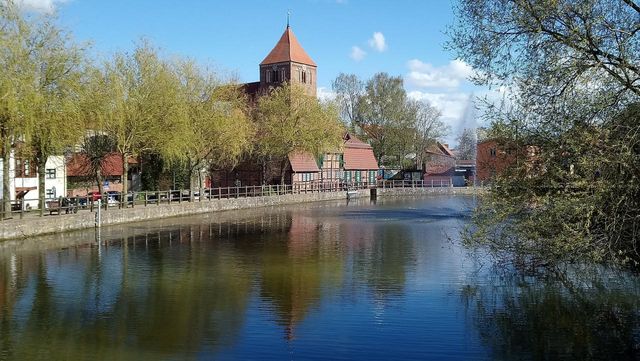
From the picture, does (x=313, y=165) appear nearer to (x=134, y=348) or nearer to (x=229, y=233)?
(x=229, y=233)

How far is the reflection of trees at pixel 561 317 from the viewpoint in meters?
10.1

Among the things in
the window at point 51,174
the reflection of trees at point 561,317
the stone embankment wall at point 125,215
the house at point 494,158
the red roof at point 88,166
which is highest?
the red roof at point 88,166

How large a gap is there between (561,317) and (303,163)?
41498mm

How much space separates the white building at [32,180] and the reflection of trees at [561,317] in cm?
2406

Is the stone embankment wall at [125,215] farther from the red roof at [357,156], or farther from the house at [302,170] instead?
the red roof at [357,156]

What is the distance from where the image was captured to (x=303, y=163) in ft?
173

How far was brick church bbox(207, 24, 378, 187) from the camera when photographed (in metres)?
51.1

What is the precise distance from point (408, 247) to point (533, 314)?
9387 millimetres

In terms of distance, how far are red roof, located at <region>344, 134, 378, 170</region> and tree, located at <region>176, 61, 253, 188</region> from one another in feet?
79.2

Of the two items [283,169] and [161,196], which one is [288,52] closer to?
[283,169]

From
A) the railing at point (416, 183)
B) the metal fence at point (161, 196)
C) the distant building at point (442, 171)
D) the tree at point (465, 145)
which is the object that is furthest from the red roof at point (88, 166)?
the tree at point (465, 145)

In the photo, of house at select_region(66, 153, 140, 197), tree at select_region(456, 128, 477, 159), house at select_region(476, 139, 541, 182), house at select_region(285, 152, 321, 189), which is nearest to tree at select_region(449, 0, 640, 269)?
house at select_region(476, 139, 541, 182)

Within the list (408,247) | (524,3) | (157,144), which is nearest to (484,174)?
(524,3)

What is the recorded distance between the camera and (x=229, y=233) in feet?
85.9
